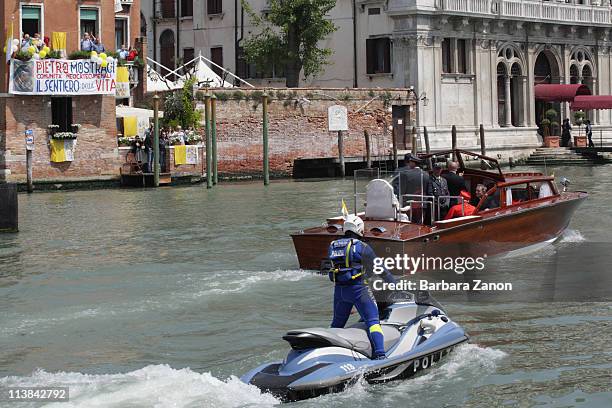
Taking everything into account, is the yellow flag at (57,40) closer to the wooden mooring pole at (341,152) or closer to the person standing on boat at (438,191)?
the wooden mooring pole at (341,152)

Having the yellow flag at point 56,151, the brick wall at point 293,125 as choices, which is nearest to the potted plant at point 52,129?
the yellow flag at point 56,151

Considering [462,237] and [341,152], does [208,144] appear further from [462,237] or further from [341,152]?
[462,237]

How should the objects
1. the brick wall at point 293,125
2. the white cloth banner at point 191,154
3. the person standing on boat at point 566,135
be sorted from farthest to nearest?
the person standing on boat at point 566,135 < the brick wall at point 293,125 < the white cloth banner at point 191,154

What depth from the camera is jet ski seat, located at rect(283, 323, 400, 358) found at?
9.69 meters

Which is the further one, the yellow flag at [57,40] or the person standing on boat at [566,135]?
the person standing on boat at [566,135]

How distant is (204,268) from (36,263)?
2828mm

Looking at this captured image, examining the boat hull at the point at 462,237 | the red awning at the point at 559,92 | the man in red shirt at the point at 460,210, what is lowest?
the boat hull at the point at 462,237

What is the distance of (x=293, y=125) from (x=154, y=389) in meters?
30.8

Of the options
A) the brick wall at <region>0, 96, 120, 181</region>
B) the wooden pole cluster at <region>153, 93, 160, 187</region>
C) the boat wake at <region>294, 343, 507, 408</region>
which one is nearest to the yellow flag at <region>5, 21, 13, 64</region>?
the brick wall at <region>0, 96, 120, 181</region>

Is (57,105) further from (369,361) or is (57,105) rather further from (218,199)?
(369,361)

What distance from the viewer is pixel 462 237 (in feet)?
51.8

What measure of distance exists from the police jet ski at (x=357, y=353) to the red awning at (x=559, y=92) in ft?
123

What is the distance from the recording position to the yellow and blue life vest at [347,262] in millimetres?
10438

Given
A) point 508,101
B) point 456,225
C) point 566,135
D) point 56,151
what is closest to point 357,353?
point 456,225
